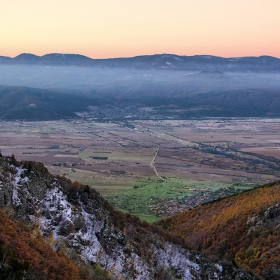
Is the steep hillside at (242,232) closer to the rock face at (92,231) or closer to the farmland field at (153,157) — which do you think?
the rock face at (92,231)

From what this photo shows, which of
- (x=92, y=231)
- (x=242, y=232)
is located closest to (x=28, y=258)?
(x=92, y=231)

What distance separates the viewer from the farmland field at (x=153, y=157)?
5681cm

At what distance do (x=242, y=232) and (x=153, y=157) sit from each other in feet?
189

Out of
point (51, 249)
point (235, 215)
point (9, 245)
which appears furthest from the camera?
point (235, 215)

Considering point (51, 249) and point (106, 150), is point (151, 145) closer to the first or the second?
point (106, 150)

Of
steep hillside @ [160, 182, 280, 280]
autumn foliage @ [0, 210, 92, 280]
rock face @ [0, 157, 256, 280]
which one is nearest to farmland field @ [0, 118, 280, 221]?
steep hillside @ [160, 182, 280, 280]

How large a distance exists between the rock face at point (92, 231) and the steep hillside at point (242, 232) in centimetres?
284

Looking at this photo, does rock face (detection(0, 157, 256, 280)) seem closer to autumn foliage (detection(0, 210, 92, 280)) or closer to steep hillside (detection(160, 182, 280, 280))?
autumn foliage (detection(0, 210, 92, 280))

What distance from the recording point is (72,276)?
13.2 m

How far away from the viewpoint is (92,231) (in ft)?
58.2

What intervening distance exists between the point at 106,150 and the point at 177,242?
2840 inches

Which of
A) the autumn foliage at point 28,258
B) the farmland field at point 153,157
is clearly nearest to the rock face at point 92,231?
the autumn foliage at point 28,258

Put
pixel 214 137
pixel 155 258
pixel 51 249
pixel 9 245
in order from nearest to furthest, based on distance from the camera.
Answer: pixel 9 245, pixel 51 249, pixel 155 258, pixel 214 137

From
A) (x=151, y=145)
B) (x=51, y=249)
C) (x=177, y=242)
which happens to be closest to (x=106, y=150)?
(x=151, y=145)
